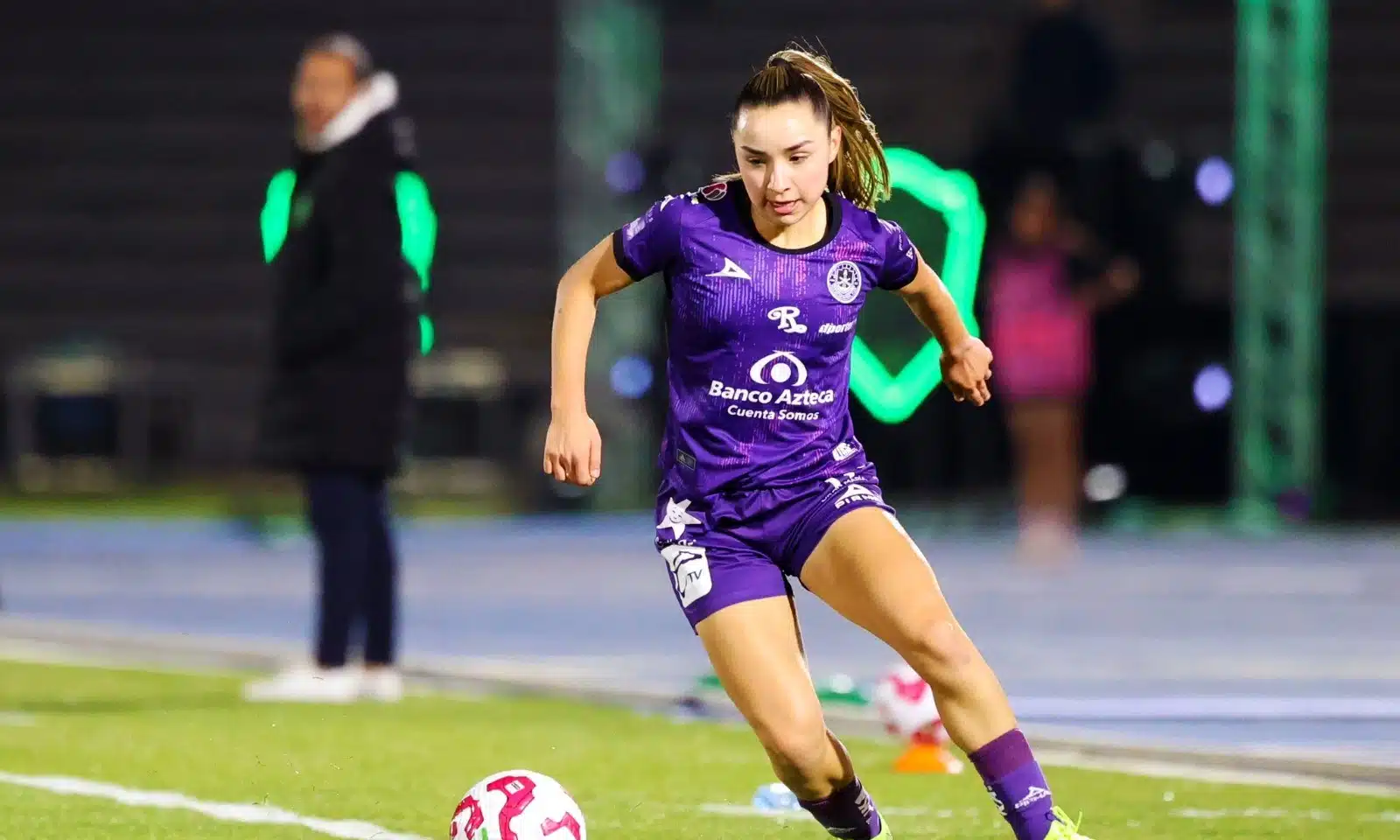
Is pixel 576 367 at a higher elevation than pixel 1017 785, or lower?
higher

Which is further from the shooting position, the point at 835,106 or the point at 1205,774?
the point at 1205,774

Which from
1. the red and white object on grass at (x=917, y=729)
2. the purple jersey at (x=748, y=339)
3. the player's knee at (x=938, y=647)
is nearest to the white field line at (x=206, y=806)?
the purple jersey at (x=748, y=339)

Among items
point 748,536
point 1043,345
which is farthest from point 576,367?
point 1043,345

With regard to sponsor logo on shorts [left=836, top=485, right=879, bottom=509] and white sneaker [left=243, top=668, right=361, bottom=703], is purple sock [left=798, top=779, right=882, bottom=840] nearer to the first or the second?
sponsor logo on shorts [left=836, top=485, right=879, bottom=509]

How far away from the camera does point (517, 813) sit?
5.83m

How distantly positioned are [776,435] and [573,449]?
1.63 ft

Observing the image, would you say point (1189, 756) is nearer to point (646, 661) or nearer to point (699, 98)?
point (646, 661)

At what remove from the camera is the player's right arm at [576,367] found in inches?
228

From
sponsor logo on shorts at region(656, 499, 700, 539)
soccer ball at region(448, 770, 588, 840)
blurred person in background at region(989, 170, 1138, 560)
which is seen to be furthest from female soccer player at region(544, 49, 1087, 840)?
blurred person in background at region(989, 170, 1138, 560)

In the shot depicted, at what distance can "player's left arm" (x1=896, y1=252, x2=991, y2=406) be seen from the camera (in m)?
6.32

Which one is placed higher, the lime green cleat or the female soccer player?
the female soccer player

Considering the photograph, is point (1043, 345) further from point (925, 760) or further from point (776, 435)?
point (776, 435)

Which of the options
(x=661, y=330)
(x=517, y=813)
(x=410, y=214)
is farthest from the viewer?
(x=661, y=330)

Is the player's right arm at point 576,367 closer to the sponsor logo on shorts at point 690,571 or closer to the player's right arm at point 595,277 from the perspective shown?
the player's right arm at point 595,277
